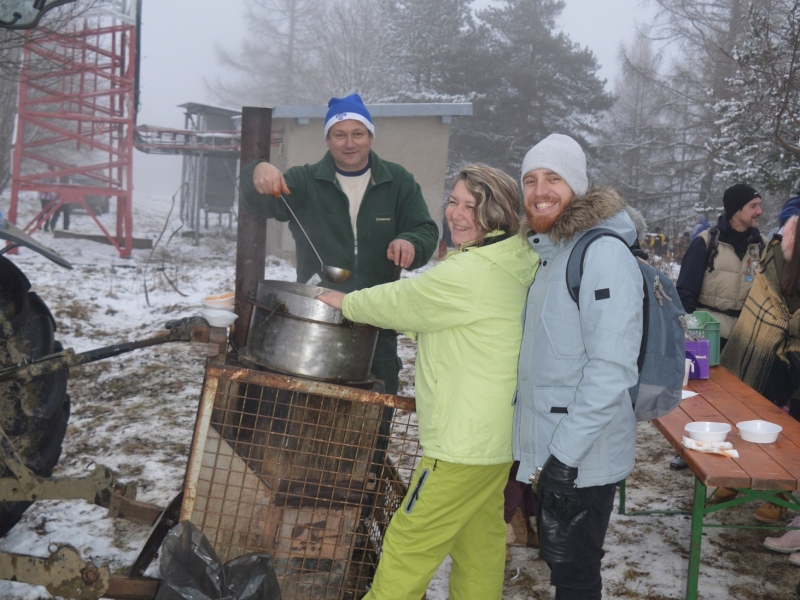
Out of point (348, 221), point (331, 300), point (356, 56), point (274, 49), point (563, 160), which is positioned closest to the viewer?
point (563, 160)

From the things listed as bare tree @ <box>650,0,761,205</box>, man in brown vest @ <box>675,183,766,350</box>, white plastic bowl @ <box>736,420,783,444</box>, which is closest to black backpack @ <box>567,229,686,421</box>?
white plastic bowl @ <box>736,420,783,444</box>

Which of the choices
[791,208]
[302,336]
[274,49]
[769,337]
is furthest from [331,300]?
[274,49]

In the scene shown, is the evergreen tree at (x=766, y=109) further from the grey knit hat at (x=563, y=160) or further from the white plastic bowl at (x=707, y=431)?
the grey knit hat at (x=563, y=160)

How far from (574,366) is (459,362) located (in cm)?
40

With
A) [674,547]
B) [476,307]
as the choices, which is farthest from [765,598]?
[476,307]

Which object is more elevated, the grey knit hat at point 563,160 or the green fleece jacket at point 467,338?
the grey knit hat at point 563,160

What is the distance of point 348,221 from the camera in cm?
356

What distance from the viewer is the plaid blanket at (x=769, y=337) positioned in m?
4.07

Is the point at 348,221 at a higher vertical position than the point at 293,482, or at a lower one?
higher

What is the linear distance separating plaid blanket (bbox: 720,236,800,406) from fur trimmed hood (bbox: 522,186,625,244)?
92.0 inches

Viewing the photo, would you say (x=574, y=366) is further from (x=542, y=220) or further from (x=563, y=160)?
(x=563, y=160)

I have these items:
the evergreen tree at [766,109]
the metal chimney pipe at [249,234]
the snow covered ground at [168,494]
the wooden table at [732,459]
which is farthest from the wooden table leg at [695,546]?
the evergreen tree at [766,109]

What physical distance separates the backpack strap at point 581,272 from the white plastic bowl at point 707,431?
3.38 feet

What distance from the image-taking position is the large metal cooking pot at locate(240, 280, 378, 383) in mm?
2598
